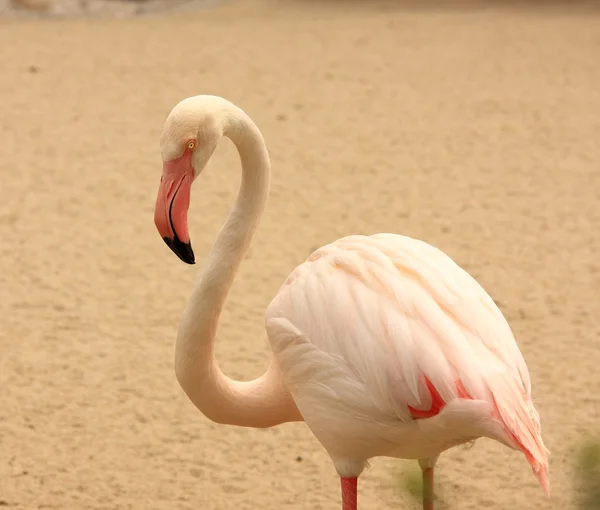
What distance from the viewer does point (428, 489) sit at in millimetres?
1820

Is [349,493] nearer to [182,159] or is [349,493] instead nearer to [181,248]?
[181,248]

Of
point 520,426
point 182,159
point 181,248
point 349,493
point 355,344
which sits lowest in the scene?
point 349,493

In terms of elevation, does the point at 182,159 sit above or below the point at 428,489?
above

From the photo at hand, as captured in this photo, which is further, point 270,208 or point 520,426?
point 270,208

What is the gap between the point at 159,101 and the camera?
434 centimetres

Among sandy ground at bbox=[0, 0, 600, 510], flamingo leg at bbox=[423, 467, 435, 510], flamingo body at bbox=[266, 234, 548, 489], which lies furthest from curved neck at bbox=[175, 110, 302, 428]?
sandy ground at bbox=[0, 0, 600, 510]

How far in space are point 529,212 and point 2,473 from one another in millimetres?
1931

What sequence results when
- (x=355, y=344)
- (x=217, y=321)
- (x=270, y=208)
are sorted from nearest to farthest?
(x=355, y=344) → (x=217, y=321) → (x=270, y=208)

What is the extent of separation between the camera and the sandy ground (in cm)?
225

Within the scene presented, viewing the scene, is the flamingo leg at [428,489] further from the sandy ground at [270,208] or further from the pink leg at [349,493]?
the sandy ground at [270,208]

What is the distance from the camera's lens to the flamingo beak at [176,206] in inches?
65.5

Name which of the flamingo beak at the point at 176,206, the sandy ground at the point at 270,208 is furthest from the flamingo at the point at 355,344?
the sandy ground at the point at 270,208

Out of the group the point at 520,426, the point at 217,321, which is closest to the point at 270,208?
the point at 217,321

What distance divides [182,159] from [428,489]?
0.73m
